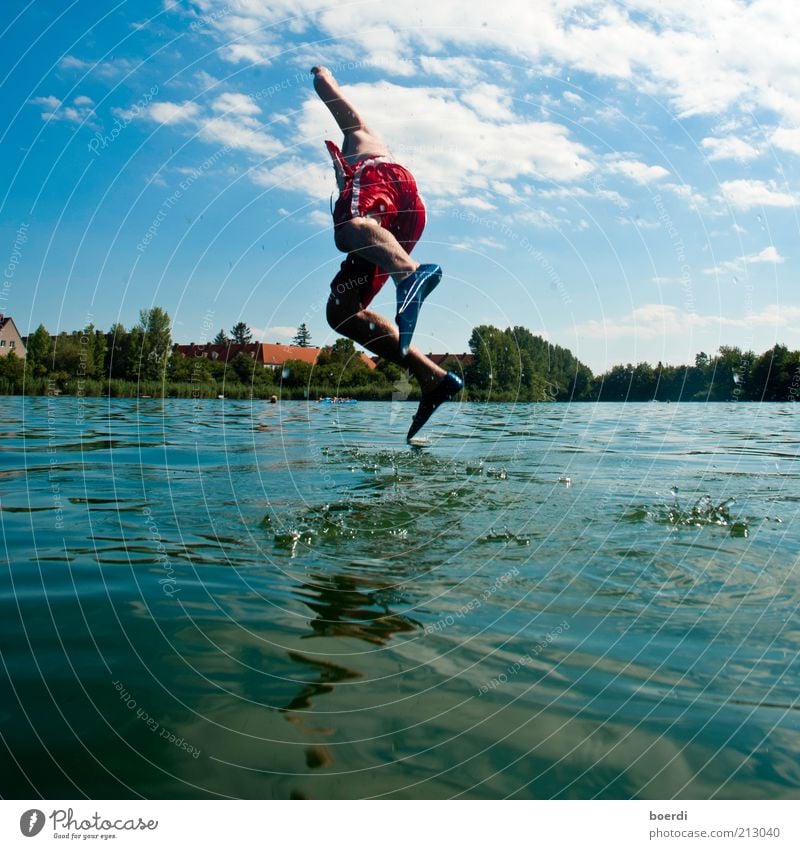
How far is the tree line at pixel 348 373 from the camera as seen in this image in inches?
1051

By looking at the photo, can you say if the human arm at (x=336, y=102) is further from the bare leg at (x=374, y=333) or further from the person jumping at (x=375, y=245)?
the bare leg at (x=374, y=333)

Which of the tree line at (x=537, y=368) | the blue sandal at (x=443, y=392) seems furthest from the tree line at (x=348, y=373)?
the blue sandal at (x=443, y=392)

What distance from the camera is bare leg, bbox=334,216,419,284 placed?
18.2 feet

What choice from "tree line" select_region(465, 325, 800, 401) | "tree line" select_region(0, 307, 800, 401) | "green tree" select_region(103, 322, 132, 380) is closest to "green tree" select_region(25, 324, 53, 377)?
"tree line" select_region(0, 307, 800, 401)

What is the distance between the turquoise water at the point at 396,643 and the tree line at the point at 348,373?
14510 millimetres

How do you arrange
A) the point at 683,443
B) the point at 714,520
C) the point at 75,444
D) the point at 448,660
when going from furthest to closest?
the point at 683,443 → the point at 75,444 → the point at 714,520 → the point at 448,660

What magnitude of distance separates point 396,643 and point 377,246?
3378mm

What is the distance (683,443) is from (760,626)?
10537 mm

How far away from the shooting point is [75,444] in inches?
446

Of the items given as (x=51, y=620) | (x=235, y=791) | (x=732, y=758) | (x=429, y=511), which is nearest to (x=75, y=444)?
(x=429, y=511)

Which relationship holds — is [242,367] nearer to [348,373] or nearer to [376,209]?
[348,373]

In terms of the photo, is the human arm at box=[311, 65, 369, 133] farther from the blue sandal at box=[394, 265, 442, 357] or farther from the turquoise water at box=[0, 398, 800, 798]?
the turquoise water at box=[0, 398, 800, 798]

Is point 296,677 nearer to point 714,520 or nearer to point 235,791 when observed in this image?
point 235,791

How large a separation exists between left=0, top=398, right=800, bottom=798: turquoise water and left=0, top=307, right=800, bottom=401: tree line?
1451cm
